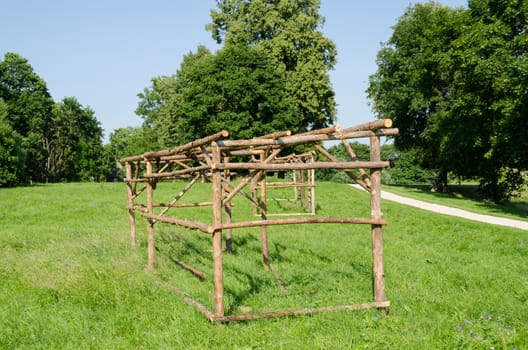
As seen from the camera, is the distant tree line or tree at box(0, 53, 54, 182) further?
tree at box(0, 53, 54, 182)

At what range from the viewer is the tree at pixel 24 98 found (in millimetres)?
44031

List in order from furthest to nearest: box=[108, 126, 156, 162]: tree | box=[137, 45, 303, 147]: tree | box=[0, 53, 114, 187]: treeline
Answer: box=[108, 126, 156, 162]: tree → box=[0, 53, 114, 187]: treeline → box=[137, 45, 303, 147]: tree

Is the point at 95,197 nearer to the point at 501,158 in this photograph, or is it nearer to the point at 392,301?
the point at 392,301

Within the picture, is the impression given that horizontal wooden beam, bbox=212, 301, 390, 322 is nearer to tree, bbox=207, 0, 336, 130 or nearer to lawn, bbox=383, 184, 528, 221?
lawn, bbox=383, 184, 528, 221

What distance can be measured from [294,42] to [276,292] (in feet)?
106

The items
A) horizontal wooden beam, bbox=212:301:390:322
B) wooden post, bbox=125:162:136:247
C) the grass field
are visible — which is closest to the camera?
the grass field

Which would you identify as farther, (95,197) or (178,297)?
(95,197)

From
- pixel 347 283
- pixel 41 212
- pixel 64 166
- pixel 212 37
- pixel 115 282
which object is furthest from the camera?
pixel 64 166

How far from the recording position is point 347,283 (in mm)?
7062

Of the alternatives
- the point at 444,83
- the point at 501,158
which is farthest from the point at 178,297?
the point at 444,83

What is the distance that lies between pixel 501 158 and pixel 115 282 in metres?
22.2

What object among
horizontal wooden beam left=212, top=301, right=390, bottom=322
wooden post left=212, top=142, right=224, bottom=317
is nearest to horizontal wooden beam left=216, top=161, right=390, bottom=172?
wooden post left=212, top=142, right=224, bottom=317

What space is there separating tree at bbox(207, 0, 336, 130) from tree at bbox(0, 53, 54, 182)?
22555mm

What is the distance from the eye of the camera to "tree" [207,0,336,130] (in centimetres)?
3478
